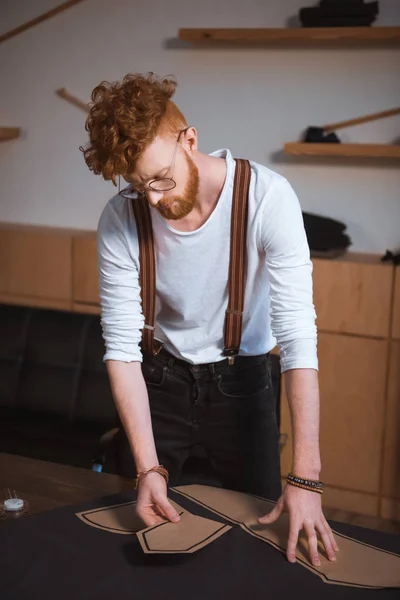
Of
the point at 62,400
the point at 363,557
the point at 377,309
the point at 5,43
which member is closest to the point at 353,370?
the point at 377,309

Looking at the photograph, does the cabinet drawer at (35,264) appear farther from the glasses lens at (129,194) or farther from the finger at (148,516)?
the finger at (148,516)

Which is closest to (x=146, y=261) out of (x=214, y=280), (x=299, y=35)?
(x=214, y=280)

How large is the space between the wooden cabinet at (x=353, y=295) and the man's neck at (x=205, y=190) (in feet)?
5.17

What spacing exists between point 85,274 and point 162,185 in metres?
2.17

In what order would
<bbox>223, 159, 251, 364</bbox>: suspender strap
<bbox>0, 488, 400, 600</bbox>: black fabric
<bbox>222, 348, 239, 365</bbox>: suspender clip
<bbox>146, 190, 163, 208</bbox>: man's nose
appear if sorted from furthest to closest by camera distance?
<bbox>222, 348, 239, 365</bbox>: suspender clip < <bbox>223, 159, 251, 364</bbox>: suspender strap < <bbox>146, 190, 163, 208</bbox>: man's nose < <bbox>0, 488, 400, 600</bbox>: black fabric

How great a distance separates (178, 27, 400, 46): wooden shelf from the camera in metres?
3.15

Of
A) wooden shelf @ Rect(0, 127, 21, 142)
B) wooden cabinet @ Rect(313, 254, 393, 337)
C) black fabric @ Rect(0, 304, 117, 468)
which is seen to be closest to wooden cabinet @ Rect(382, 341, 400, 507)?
wooden cabinet @ Rect(313, 254, 393, 337)

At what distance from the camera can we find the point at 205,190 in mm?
1671

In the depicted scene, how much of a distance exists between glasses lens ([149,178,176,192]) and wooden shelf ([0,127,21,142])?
104 inches

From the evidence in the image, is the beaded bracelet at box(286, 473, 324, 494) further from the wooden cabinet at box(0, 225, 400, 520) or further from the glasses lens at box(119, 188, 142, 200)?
the wooden cabinet at box(0, 225, 400, 520)

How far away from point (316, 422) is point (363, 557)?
260 mm

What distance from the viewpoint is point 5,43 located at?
402cm

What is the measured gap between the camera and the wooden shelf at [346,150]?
3215 mm

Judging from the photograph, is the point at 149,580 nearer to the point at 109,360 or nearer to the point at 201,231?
the point at 109,360
